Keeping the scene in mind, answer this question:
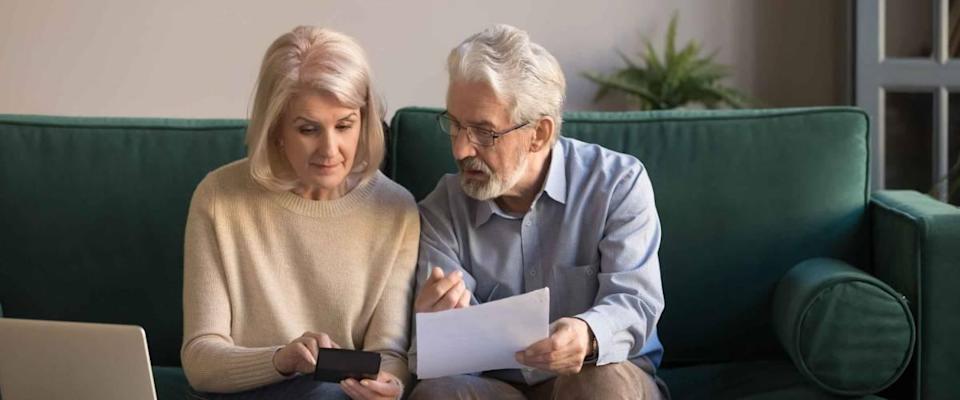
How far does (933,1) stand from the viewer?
12.1ft

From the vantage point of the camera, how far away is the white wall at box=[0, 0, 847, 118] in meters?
4.10

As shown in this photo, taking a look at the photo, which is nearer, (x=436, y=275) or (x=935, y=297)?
(x=436, y=275)

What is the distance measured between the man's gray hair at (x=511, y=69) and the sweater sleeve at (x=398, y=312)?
29cm

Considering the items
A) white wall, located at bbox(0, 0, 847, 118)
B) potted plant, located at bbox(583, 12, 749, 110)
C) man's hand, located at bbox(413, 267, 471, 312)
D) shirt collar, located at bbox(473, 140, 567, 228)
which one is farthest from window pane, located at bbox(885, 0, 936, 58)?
man's hand, located at bbox(413, 267, 471, 312)

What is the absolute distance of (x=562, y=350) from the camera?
1844 mm

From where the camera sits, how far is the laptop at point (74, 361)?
1.55 meters

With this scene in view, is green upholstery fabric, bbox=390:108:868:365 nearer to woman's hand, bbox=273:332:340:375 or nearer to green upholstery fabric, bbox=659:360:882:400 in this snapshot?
green upholstery fabric, bbox=659:360:882:400

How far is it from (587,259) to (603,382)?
30 centimetres

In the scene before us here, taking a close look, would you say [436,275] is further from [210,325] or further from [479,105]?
[210,325]

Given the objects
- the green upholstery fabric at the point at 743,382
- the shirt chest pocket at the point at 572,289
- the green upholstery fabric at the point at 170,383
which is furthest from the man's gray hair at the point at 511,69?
the green upholstery fabric at the point at 170,383

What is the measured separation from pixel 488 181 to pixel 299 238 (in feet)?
1.16

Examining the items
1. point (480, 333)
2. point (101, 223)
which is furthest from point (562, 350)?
point (101, 223)

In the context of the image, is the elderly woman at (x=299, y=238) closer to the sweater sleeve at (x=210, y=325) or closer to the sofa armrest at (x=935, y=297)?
the sweater sleeve at (x=210, y=325)

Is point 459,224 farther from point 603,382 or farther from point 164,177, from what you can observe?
point 164,177
